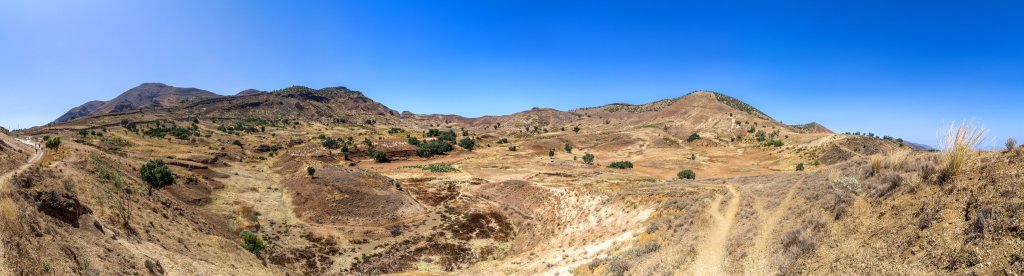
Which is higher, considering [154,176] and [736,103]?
[736,103]

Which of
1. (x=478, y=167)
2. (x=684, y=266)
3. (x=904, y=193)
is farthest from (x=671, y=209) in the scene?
(x=478, y=167)

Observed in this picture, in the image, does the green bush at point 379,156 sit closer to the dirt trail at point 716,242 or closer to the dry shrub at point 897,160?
the dirt trail at point 716,242

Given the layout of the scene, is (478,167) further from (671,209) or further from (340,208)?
(671,209)

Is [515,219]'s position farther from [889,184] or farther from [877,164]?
[889,184]

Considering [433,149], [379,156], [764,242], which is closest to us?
[764,242]

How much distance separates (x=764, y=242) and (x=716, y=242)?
2596 mm

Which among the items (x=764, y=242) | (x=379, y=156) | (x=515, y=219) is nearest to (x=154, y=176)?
(x=515, y=219)

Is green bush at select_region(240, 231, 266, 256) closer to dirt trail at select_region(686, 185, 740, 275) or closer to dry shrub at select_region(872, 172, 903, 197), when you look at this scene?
dirt trail at select_region(686, 185, 740, 275)

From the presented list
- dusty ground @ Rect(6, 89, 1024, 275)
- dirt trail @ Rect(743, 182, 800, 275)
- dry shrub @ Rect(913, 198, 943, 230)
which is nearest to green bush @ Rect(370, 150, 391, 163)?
dusty ground @ Rect(6, 89, 1024, 275)

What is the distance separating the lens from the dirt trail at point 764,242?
1205 cm

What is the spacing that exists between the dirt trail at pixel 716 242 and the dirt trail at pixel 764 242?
3.34ft

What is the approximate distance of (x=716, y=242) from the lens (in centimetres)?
1638

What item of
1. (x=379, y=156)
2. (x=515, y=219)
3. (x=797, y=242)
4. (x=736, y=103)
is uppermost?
(x=736, y=103)

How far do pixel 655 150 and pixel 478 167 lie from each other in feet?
154
